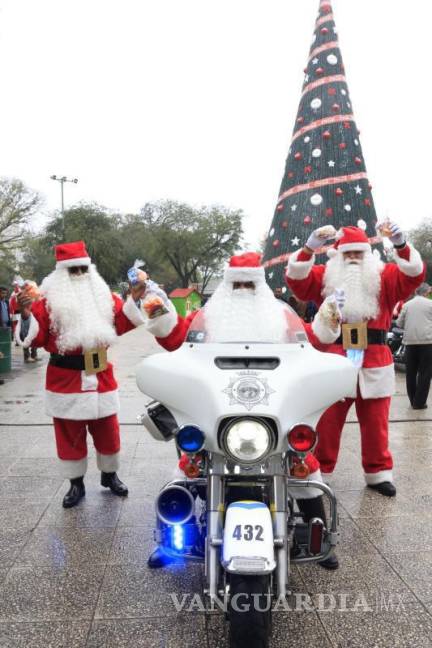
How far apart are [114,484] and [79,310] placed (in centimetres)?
A: 130

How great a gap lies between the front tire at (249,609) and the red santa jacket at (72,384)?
2.05m

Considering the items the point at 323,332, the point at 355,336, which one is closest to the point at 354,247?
the point at 355,336

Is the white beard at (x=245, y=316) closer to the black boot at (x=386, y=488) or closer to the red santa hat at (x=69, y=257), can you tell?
the red santa hat at (x=69, y=257)

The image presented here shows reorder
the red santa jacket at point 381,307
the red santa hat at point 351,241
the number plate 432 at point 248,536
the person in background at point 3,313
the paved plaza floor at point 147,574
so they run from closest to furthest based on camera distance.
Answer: the number plate 432 at point 248,536 < the paved plaza floor at point 147,574 < the red santa jacket at point 381,307 < the red santa hat at point 351,241 < the person in background at point 3,313

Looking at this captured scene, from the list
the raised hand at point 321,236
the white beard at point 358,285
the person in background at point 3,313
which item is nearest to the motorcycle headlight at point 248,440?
the raised hand at point 321,236

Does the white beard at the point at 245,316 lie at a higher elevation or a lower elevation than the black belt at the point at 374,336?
higher

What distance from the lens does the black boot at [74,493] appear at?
3.88 metres

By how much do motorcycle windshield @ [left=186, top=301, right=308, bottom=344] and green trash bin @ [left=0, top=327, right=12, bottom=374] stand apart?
8713 mm

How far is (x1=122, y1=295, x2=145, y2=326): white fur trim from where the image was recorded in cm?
386

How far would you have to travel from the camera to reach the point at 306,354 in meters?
2.48

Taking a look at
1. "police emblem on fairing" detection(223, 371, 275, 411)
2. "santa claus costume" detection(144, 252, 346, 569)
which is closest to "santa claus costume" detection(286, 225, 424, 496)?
"santa claus costume" detection(144, 252, 346, 569)

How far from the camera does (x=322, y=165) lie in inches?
467

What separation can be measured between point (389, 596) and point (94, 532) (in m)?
1.74

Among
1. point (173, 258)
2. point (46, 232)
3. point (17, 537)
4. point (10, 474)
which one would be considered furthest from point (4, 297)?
point (173, 258)
